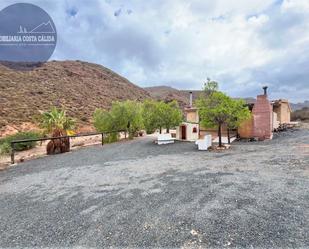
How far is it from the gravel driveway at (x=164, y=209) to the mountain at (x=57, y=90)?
2699 cm

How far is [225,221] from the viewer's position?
12.8 feet

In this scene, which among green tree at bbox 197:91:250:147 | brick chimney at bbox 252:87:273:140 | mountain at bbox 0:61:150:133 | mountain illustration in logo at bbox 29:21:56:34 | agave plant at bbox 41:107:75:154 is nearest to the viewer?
green tree at bbox 197:91:250:147

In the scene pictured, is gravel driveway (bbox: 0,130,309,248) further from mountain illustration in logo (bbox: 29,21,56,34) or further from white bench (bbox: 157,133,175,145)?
mountain illustration in logo (bbox: 29,21,56,34)

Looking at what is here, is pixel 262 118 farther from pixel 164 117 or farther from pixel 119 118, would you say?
pixel 119 118

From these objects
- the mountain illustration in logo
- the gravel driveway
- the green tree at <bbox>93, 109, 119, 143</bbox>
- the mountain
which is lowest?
the gravel driveway

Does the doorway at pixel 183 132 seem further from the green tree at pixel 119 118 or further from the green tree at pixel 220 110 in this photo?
the green tree at pixel 220 110

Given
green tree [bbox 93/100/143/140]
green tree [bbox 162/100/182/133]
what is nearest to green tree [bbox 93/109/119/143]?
green tree [bbox 93/100/143/140]

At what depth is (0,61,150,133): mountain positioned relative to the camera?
32.2 m

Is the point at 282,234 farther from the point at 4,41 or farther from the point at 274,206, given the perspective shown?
the point at 4,41

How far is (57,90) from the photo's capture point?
42.5m

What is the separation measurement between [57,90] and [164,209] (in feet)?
145

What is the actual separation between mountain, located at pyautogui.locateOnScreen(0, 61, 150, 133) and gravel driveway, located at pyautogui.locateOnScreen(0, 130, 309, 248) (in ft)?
88.5

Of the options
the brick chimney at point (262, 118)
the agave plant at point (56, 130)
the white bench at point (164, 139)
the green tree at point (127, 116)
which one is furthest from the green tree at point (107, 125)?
the brick chimney at point (262, 118)

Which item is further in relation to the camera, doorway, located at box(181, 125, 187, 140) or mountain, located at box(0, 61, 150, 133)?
mountain, located at box(0, 61, 150, 133)
